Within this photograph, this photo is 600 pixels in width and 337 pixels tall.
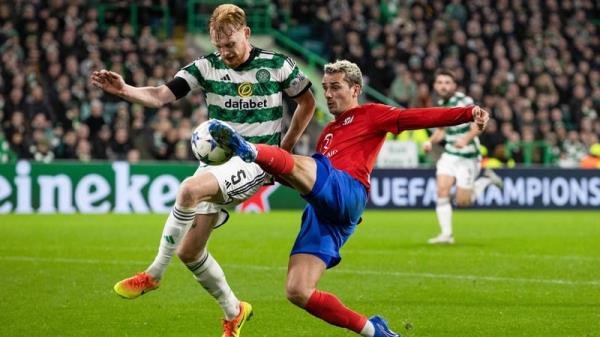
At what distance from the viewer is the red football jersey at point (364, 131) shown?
7.77 metres

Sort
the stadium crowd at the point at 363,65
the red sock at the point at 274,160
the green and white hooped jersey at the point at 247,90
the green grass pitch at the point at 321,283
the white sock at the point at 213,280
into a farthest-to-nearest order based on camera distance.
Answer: the stadium crowd at the point at 363,65 → the green grass pitch at the point at 321,283 → the green and white hooped jersey at the point at 247,90 → the white sock at the point at 213,280 → the red sock at the point at 274,160

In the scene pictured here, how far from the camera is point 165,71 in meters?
26.1

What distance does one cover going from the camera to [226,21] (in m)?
8.29

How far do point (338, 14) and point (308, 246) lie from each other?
2277 cm

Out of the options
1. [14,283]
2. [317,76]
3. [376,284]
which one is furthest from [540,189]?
[14,283]

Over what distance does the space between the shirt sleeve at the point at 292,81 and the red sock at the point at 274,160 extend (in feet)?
5.32

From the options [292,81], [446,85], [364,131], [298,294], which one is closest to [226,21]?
[292,81]

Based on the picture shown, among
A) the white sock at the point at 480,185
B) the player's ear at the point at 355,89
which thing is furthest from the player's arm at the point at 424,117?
the white sock at the point at 480,185

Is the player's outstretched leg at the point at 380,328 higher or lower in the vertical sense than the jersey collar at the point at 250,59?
lower

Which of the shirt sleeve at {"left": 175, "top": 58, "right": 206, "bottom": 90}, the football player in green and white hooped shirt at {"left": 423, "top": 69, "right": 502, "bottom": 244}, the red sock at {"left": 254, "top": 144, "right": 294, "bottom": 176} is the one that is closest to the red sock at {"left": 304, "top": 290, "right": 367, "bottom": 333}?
the red sock at {"left": 254, "top": 144, "right": 294, "bottom": 176}

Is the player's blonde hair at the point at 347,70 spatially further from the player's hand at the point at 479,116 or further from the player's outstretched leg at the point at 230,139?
the player's outstretched leg at the point at 230,139

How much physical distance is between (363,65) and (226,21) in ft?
67.5

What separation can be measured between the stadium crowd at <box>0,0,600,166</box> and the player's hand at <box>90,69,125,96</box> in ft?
50.2

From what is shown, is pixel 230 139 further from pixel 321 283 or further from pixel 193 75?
pixel 321 283
